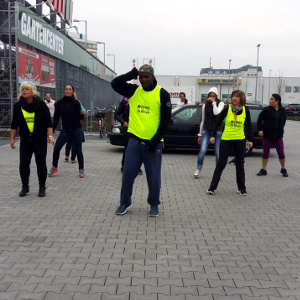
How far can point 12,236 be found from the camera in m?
4.69

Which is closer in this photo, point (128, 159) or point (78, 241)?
point (78, 241)

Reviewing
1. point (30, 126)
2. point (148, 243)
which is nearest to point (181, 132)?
point (30, 126)

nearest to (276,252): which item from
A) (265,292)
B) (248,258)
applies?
(248,258)

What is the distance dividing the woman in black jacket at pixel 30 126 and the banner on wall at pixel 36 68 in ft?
30.9

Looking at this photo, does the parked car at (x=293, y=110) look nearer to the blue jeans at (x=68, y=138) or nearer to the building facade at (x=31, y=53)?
the building facade at (x=31, y=53)

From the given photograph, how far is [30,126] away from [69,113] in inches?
76.5

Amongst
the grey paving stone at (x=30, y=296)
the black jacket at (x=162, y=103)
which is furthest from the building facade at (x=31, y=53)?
the grey paving stone at (x=30, y=296)

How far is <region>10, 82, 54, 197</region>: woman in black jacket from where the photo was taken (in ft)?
21.4

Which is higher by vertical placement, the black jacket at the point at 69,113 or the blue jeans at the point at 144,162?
the black jacket at the point at 69,113

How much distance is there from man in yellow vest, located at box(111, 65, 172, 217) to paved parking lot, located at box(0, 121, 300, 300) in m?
0.61

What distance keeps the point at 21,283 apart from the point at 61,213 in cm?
223

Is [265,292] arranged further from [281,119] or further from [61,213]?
[281,119]

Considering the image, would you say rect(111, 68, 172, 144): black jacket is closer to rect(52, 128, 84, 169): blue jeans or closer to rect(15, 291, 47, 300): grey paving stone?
rect(15, 291, 47, 300): grey paving stone

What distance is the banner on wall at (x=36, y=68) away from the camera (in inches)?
620
